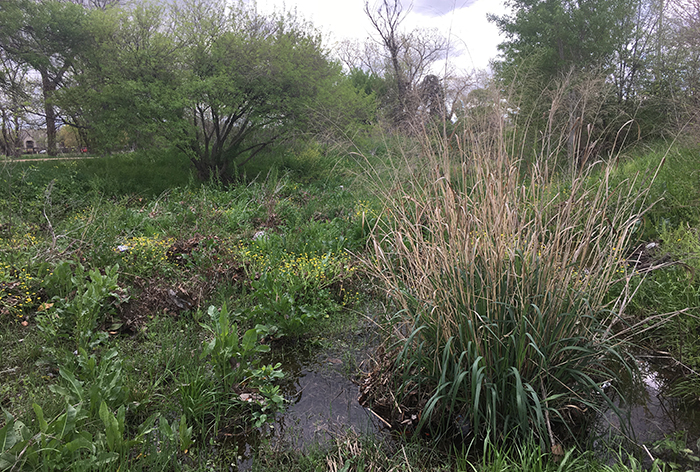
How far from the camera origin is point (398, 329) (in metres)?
2.48

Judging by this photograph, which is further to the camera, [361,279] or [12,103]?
[12,103]

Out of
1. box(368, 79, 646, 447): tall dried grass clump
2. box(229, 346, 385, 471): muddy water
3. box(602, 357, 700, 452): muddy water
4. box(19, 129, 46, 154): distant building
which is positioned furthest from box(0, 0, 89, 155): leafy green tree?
box(602, 357, 700, 452): muddy water

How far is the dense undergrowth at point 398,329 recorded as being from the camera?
1.81 meters

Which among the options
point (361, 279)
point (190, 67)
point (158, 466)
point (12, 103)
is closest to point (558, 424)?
point (158, 466)

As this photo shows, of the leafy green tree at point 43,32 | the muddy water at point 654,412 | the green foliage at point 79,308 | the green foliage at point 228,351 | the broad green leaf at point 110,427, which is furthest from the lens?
the leafy green tree at point 43,32

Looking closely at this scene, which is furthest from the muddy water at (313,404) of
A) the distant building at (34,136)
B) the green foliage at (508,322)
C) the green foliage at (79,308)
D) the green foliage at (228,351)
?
the distant building at (34,136)

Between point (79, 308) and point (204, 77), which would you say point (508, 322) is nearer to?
point (79, 308)

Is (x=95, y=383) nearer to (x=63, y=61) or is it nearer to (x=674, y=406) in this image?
(x=674, y=406)

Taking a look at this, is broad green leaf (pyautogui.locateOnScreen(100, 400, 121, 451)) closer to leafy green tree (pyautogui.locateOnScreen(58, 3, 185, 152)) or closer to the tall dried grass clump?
the tall dried grass clump

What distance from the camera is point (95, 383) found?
1.94m

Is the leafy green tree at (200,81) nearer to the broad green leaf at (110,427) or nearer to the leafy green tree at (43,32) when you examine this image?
the leafy green tree at (43,32)

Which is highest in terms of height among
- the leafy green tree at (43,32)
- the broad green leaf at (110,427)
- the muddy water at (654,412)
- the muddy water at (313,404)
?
the leafy green tree at (43,32)

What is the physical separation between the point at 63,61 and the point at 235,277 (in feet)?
33.9

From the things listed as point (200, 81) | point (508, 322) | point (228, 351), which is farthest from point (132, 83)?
point (508, 322)
